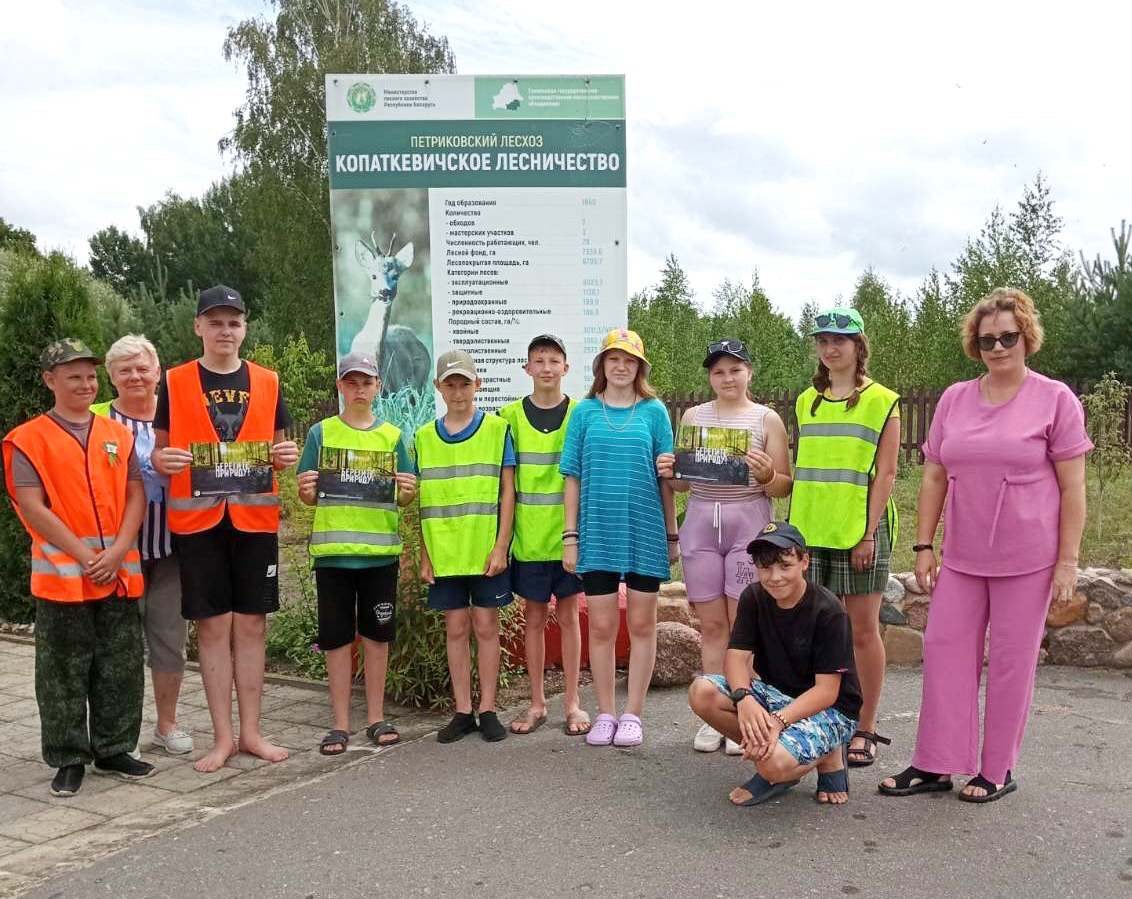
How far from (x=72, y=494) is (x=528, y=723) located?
95.7 inches

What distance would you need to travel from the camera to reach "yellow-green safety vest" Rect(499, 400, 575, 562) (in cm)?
532

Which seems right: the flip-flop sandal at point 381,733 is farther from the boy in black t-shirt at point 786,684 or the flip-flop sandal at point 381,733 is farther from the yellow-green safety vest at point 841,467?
the yellow-green safety vest at point 841,467

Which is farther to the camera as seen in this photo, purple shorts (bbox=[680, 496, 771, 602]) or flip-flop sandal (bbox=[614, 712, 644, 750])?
flip-flop sandal (bbox=[614, 712, 644, 750])

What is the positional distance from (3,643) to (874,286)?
118 feet

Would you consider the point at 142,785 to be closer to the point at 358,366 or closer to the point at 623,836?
the point at 358,366

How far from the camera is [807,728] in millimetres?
4266

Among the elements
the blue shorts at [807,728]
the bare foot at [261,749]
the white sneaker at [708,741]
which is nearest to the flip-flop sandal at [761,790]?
the blue shorts at [807,728]

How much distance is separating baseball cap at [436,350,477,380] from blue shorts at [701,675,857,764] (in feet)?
6.11

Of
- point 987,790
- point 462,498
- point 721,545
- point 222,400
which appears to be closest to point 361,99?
point 222,400

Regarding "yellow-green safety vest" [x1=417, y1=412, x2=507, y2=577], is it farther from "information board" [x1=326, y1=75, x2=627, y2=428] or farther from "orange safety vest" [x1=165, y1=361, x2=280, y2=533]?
"information board" [x1=326, y1=75, x2=627, y2=428]

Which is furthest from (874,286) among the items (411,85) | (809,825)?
(809,825)

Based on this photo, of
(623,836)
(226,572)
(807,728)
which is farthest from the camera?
(226,572)

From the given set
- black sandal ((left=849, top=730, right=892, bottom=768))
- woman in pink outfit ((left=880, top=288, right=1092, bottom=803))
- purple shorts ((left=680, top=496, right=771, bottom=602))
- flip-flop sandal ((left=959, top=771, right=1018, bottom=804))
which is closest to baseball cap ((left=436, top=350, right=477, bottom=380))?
purple shorts ((left=680, top=496, right=771, bottom=602))

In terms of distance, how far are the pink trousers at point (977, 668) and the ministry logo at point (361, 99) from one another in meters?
4.45
